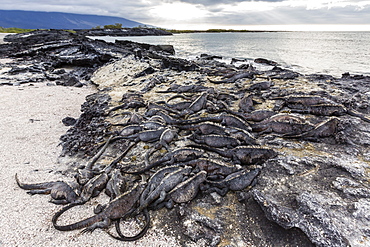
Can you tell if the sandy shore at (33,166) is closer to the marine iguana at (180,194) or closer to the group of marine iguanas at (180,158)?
the group of marine iguanas at (180,158)

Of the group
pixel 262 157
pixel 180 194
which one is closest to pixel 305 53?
pixel 262 157

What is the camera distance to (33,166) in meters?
5.25

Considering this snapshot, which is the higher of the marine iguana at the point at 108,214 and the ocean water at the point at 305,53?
the marine iguana at the point at 108,214

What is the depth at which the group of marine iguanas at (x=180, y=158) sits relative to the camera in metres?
3.86

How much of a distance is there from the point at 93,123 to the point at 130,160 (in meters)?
3.18

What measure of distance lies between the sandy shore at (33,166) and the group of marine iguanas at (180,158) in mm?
167

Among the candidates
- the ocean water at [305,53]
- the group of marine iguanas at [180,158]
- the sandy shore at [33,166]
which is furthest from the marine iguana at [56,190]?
the ocean water at [305,53]

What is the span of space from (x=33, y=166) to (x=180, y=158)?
145 inches

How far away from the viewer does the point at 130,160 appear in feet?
17.7

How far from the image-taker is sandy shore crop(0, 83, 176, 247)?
3334mm

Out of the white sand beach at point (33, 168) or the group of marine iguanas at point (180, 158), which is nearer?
the white sand beach at point (33, 168)

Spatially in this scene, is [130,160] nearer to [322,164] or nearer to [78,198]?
[78,198]

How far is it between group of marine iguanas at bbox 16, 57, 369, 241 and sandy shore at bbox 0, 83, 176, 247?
0.55ft

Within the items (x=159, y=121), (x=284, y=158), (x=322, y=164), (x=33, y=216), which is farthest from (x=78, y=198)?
(x=322, y=164)
